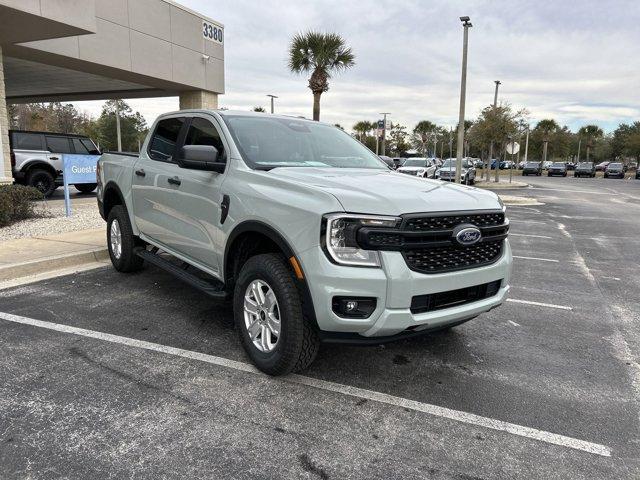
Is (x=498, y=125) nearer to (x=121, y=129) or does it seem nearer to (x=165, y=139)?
(x=165, y=139)

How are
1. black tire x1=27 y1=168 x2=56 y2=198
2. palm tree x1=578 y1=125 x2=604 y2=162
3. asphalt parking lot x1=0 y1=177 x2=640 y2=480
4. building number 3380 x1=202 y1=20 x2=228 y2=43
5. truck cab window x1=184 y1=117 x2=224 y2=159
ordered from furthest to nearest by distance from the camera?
palm tree x1=578 y1=125 x2=604 y2=162 → building number 3380 x1=202 y1=20 x2=228 y2=43 → black tire x1=27 y1=168 x2=56 y2=198 → truck cab window x1=184 y1=117 x2=224 y2=159 → asphalt parking lot x1=0 y1=177 x2=640 y2=480

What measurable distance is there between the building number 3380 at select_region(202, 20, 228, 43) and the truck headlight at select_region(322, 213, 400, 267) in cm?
1821

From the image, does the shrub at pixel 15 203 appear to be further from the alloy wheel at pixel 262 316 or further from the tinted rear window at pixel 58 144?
the alloy wheel at pixel 262 316

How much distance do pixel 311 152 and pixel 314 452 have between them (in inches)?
107

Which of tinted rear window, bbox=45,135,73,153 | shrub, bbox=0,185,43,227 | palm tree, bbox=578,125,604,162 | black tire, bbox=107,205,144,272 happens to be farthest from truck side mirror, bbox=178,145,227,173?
palm tree, bbox=578,125,604,162

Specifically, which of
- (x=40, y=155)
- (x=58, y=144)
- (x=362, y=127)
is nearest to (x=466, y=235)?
(x=40, y=155)

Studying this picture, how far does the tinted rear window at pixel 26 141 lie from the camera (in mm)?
13512

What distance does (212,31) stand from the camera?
19.5 m

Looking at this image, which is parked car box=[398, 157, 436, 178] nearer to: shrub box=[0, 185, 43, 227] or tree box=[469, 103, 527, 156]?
tree box=[469, 103, 527, 156]

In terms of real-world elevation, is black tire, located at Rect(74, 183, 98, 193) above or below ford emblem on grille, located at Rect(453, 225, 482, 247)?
below

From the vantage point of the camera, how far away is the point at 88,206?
1241 cm

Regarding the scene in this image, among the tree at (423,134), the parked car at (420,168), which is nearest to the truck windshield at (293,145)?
the parked car at (420,168)

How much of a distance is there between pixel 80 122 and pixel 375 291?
227 ft

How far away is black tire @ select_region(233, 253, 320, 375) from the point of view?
3215mm
